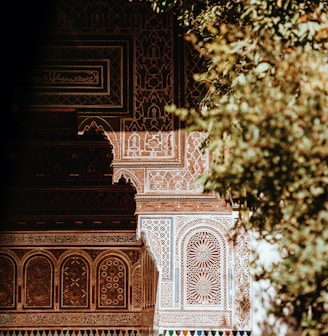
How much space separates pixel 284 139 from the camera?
14.8 ft

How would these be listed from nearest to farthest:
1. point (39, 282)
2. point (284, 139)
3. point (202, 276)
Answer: point (284, 139)
point (202, 276)
point (39, 282)

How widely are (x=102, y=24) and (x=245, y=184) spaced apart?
10.2ft

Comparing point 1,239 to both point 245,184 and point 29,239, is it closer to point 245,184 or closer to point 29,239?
point 29,239

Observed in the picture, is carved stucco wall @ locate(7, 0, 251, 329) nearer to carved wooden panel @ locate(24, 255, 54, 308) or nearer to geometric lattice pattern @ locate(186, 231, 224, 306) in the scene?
geometric lattice pattern @ locate(186, 231, 224, 306)

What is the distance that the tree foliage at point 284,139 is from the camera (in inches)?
177

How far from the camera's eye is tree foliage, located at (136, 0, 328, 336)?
4.51 m

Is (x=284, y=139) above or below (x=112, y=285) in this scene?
above

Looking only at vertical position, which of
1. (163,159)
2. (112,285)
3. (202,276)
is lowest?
(112,285)

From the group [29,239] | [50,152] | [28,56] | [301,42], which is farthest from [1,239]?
[301,42]

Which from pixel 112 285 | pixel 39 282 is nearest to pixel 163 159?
pixel 112 285

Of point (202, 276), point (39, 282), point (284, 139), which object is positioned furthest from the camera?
point (39, 282)

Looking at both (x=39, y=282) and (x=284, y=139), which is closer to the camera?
(x=284, y=139)

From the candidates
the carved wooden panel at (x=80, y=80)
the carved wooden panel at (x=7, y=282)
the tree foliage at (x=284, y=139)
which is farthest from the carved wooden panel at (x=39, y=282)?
the tree foliage at (x=284, y=139)

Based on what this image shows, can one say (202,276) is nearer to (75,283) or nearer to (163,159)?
(163,159)
